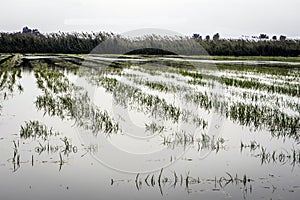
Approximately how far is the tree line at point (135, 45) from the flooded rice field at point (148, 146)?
23.2 m

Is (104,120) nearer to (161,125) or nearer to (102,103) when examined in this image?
(161,125)

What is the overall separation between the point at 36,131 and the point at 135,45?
26899 millimetres

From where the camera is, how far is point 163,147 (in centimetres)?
488

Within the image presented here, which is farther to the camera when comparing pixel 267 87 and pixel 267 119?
pixel 267 87

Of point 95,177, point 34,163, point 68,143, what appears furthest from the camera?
point 68,143

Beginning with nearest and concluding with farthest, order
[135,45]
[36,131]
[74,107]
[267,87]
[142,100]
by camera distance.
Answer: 1. [36,131]
2. [74,107]
3. [142,100]
4. [267,87]
5. [135,45]

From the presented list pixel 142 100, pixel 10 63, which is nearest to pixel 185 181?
pixel 142 100

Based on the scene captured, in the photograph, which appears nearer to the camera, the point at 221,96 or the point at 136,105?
the point at 136,105

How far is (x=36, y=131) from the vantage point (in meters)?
5.41

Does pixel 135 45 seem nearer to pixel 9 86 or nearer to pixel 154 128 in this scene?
pixel 9 86

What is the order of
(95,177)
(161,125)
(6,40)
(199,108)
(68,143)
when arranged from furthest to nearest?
(6,40)
(199,108)
(161,125)
(68,143)
(95,177)

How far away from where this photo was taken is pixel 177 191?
11.5 ft

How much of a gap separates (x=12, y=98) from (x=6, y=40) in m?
24.9

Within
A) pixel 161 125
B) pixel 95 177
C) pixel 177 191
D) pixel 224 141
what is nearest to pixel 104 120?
pixel 161 125
